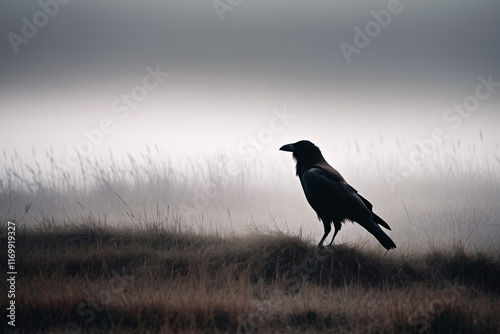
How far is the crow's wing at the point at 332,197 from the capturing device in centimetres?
557

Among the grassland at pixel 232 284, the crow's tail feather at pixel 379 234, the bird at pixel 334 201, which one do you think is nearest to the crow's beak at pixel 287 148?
the bird at pixel 334 201

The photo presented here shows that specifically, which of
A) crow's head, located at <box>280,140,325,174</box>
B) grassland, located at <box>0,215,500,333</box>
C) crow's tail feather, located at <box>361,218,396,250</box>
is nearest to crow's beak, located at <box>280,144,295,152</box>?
crow's head, located at <box>280,140,325,174</box>

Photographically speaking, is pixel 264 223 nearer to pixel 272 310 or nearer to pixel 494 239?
pixel 272 310

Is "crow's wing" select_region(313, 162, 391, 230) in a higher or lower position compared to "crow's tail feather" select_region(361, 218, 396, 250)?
higher

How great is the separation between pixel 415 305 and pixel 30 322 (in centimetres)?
350

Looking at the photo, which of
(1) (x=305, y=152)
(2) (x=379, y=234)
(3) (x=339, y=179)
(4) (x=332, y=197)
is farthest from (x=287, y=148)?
(2) (x=379, y=234)

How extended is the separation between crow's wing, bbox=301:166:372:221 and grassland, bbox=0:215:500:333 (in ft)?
1.46

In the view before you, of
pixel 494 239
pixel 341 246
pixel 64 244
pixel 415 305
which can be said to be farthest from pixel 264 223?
pixel 494 239

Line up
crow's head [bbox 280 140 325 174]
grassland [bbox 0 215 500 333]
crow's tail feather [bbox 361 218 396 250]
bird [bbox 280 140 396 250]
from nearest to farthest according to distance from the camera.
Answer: grassland [bbox 0 215 500 333], crow's tail feather [bbox 361 218 396 250], bird [bbox 280 140 396 250], crow's head [bbox 280 140 325 174]

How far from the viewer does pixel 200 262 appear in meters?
5.09

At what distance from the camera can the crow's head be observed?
237 inches

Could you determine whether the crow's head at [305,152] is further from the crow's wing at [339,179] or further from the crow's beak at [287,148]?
the crow's wing at [339,179]

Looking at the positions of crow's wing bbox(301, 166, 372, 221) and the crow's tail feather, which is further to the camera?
crow's wing bbox(301, 166, 372, 221)

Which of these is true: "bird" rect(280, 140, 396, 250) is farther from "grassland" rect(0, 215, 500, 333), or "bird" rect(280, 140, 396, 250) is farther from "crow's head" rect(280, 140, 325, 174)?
"grassland" rect(0, 215, 500, 333)
